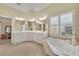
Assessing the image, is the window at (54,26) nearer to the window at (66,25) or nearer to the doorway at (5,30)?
the window at (66,25)

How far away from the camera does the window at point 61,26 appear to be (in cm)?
166

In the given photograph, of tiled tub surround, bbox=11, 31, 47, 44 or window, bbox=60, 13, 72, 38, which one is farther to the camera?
tiled tub surround, bbox=11, 31, 47, 44

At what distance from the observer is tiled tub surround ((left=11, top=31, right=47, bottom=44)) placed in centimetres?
180

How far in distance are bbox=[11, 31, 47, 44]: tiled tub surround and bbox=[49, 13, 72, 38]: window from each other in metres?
0.17

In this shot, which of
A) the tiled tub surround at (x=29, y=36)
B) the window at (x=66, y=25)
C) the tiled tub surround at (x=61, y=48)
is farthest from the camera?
the tiled tub surround at (x=29, y=36)

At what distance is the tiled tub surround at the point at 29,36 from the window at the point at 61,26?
0.57 ft

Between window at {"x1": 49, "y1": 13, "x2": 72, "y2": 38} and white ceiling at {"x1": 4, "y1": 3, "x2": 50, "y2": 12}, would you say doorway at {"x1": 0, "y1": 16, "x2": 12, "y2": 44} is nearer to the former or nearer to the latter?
white ceiling at {"x1": 4, "y1": 3, "x2": 50, "y2": 12}

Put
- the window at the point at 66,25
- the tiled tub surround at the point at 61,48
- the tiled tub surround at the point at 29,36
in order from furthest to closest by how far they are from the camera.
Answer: the tiled tub surround at the point at 29,36, the window at the point at 66,25, the tiled tub surround at the point at 61,48

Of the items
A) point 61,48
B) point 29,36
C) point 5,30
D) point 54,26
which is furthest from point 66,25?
point 5,30

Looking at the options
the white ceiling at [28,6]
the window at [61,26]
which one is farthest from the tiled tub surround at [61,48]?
the white ceiling at [28,6]

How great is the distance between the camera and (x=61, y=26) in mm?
A: 1779

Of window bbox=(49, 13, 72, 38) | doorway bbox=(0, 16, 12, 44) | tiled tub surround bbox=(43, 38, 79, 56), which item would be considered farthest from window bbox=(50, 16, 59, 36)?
doorway bbox=(0, 16, 12, 44)

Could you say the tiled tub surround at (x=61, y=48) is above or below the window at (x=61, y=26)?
below

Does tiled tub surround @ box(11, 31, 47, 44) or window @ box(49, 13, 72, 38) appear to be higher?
window @ box(49, 13, 72, 38)
